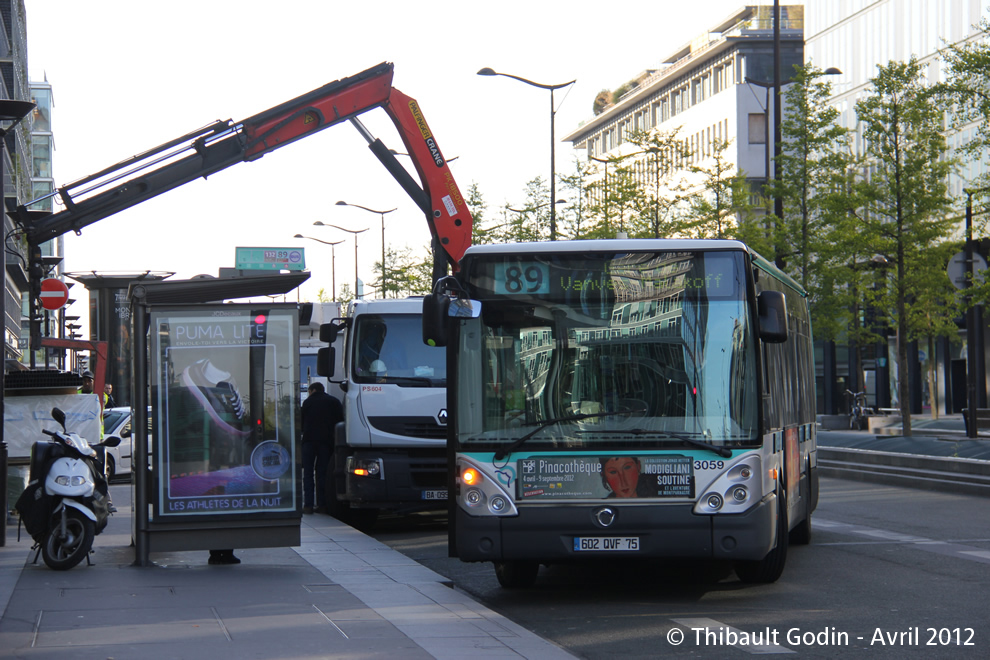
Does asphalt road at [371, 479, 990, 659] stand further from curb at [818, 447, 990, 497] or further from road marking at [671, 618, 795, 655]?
curb at [818, 447, 990, 497]

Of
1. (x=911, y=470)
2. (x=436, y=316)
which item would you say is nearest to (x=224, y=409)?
(x=436, y=316)

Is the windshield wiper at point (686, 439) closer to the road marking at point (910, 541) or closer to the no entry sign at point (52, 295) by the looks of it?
the road marking at point (910, 541)

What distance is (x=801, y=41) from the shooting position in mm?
78625

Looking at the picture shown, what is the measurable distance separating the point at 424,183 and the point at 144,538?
30.1 ft

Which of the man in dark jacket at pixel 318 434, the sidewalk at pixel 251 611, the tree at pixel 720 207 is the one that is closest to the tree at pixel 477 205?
the tree at pixel 720 207

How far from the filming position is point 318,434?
687 inches

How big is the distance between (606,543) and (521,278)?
204cm

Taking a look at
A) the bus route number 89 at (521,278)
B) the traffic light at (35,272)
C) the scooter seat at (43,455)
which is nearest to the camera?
the bus route number 89 at (521,278)

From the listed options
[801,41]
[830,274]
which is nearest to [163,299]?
[830,274]

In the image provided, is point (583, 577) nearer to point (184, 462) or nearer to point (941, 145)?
point (184, 462)

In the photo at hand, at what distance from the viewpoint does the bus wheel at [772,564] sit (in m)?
10.4

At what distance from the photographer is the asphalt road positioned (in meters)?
8.04

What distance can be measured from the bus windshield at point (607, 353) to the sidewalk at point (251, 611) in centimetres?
147

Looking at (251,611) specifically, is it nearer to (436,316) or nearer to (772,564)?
(436,316)
